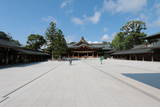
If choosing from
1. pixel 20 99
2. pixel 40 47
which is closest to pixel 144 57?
pixel 20 99

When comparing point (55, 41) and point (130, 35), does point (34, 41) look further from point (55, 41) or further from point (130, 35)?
point (130, 35)

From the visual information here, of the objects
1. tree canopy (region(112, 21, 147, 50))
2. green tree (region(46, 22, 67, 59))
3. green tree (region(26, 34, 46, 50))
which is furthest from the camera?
green tree (region(26, 34, 46, 50))

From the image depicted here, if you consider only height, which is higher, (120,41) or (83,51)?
(120,41)

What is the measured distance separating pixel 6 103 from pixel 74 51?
46.8 m

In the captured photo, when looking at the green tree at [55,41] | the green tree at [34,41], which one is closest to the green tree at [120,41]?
the green tree at [55,41]

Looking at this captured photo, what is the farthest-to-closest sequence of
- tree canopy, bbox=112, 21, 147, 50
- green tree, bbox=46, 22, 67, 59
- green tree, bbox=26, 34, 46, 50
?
green tree, bbox=26, 34, 46, 50, tree canopy, bbox=112, 21, 147, 50, green tree, bbox=46, 22, 67, 59

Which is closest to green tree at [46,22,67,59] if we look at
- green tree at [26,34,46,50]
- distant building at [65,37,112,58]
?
distant building at [65,37,112,58]

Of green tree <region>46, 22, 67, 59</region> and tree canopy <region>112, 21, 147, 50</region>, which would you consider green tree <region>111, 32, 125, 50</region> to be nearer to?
tree canopy <region>112, 21, 147, 50</region>

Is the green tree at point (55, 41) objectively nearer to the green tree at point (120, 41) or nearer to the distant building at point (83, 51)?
the distant building at point (83, 51)

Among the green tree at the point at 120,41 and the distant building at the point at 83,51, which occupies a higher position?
the green tree at the point at 120,41

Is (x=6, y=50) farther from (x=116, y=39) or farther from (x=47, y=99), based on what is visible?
(x=116, y=39)

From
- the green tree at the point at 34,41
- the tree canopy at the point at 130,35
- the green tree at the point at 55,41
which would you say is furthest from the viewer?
the green tree at the point at 34,41

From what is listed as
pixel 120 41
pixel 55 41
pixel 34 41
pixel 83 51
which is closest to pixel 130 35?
pixel 120 41

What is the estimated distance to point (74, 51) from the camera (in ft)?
166
